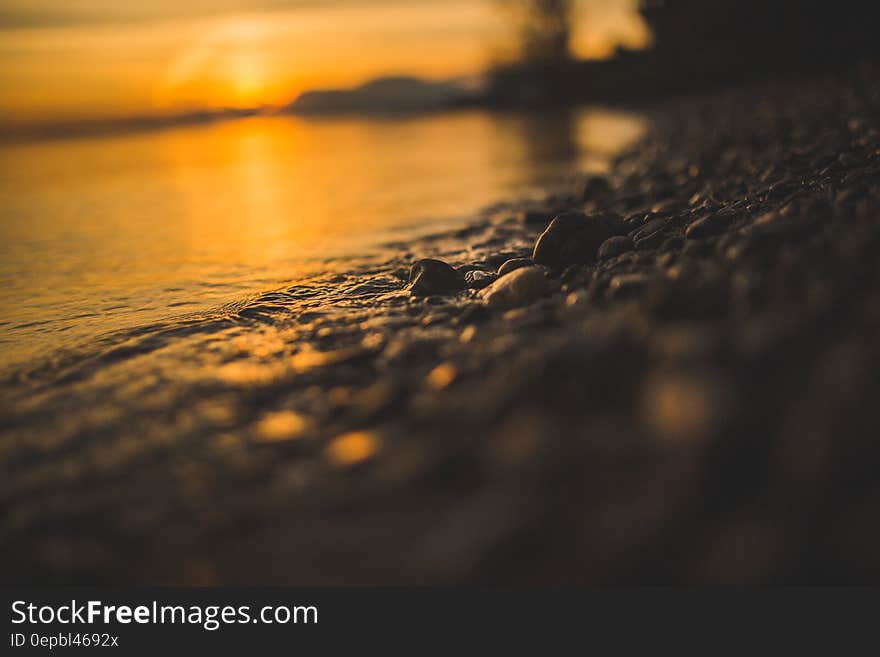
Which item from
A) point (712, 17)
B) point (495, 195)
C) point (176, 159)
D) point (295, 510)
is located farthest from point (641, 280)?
point (712, 17)

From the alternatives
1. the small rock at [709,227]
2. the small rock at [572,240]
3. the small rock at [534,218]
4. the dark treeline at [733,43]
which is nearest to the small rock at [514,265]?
the small rock at [572,240]

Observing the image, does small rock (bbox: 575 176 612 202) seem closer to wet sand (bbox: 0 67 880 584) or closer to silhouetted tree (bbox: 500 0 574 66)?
wet sand (bbox: 0 67 880 584)

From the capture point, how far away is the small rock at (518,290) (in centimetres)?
318

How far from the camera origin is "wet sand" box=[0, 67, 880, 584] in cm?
135

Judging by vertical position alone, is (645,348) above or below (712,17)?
below

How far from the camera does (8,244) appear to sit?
673cm

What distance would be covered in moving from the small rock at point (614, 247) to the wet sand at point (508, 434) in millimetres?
303

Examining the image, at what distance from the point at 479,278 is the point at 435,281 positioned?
32 cm

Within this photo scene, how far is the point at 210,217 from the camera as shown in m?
7.80

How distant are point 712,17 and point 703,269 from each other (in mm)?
22905

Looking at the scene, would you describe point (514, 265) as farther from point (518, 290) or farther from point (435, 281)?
point (518, 290)

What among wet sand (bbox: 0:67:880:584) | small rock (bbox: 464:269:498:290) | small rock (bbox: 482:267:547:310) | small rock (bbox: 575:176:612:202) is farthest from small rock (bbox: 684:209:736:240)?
small rock (bbox: 575:176:612:202)

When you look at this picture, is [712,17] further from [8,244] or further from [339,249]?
[8,244]

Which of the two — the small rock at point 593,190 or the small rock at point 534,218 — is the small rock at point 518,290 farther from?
the small rock at point 593,190
